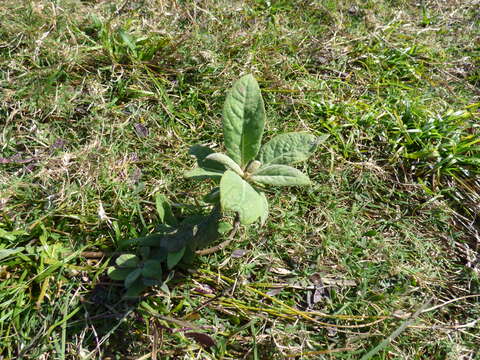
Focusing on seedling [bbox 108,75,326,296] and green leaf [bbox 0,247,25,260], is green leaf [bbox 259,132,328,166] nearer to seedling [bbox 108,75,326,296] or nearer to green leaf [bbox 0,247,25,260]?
seedling [bbox 108,75,326,296]

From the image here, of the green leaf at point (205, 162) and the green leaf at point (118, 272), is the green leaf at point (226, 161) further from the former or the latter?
the green leaf at point (118, 272)

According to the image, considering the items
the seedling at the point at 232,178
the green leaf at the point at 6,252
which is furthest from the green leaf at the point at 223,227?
the green leaf at the point at 6,252

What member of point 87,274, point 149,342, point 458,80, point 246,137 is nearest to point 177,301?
point 149,342

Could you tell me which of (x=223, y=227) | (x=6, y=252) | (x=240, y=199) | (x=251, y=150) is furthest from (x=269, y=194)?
(x=6, y=252)

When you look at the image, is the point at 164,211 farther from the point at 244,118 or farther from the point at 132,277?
the point at 244,118

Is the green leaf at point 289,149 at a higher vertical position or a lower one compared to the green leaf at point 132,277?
higher

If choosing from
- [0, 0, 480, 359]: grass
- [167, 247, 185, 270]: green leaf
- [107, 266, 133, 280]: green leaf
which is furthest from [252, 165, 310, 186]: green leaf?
[107, 266, 133, 280]: green leaf
